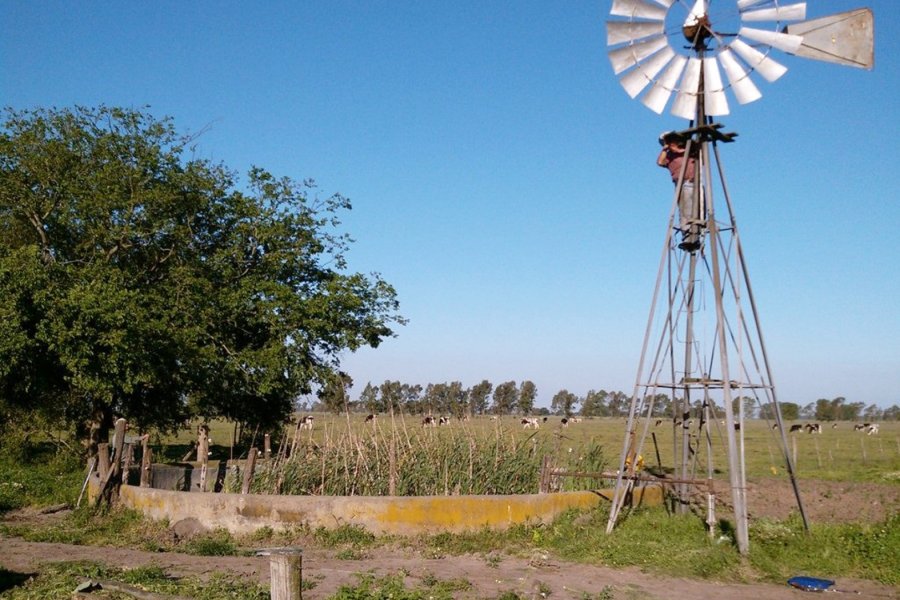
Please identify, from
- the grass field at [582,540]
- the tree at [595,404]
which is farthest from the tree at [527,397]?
the grass field at [582,540]

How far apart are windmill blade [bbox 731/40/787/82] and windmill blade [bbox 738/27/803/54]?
0.57 ft

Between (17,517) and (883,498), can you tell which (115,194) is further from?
(883,498)

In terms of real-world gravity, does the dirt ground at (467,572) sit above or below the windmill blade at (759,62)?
below

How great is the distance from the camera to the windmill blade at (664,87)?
12086 mm

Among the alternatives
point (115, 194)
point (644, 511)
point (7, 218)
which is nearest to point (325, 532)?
point (644, 511)

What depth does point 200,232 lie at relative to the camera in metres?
20.3

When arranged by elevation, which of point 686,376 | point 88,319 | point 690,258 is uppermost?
point 690,258

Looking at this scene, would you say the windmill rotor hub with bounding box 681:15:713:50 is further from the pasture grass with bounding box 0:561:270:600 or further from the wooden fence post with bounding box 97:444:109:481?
the wooden fence post with bounding box 97:444:109:481

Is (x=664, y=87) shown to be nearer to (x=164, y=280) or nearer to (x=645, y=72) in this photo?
(x=645, y=72)

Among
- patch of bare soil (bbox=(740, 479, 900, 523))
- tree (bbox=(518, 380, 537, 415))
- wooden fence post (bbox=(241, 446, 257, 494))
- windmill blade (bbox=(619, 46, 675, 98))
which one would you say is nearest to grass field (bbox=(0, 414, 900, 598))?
patch of bare soil (bbox=(740, 479, 900, 523))

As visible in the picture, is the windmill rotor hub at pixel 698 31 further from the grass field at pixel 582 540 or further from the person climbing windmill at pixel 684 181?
the grass field at pixel 582 540

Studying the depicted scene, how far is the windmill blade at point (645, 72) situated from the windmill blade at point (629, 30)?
1.15ft

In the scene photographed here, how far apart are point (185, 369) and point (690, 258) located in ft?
37.2

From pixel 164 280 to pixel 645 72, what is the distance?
12469mm
